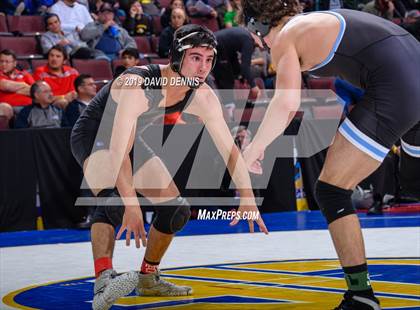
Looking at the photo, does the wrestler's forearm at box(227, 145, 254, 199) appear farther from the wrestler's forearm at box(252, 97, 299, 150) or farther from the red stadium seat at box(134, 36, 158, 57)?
the red stadium seat at box(134, 36, 158, 57)

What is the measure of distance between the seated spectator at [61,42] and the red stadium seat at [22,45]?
191mm

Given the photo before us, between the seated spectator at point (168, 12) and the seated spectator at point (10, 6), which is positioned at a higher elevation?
the seated spectator at point (10, 6)

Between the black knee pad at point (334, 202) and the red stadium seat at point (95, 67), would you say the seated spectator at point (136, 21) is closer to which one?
the red stadium seat at point (95, 67)

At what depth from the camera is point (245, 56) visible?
1055cm

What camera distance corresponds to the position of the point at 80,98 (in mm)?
9844

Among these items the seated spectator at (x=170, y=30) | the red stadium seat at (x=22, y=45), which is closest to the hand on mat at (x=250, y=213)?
the red stadium seat at (x=22, y=45)

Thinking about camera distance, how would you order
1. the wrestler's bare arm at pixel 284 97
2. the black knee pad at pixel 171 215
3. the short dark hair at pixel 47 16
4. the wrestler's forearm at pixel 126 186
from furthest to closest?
the short dark hair at pixel 47 16 → the black knee pad at pixel 171 215 → the wrestler's forearm at pixel 126 186 → the wrestler's bare arm at pixel 284 97

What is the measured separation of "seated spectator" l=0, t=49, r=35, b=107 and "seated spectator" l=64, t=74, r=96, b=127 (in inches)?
26.5

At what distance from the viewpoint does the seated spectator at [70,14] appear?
12047mm

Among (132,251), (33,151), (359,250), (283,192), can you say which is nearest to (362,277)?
(359,250)

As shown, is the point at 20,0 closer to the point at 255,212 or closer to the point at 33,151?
the point at 33,151

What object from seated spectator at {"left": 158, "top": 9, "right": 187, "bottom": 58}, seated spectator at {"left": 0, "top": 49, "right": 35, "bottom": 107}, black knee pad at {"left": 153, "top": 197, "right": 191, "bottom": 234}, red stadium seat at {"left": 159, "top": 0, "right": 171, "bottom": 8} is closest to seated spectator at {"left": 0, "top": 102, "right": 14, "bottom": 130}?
seated spectator at {"left": 0, "top": 49, "right": 35, "bottom": 107}

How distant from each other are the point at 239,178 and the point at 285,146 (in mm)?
5667

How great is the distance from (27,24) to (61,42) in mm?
849
